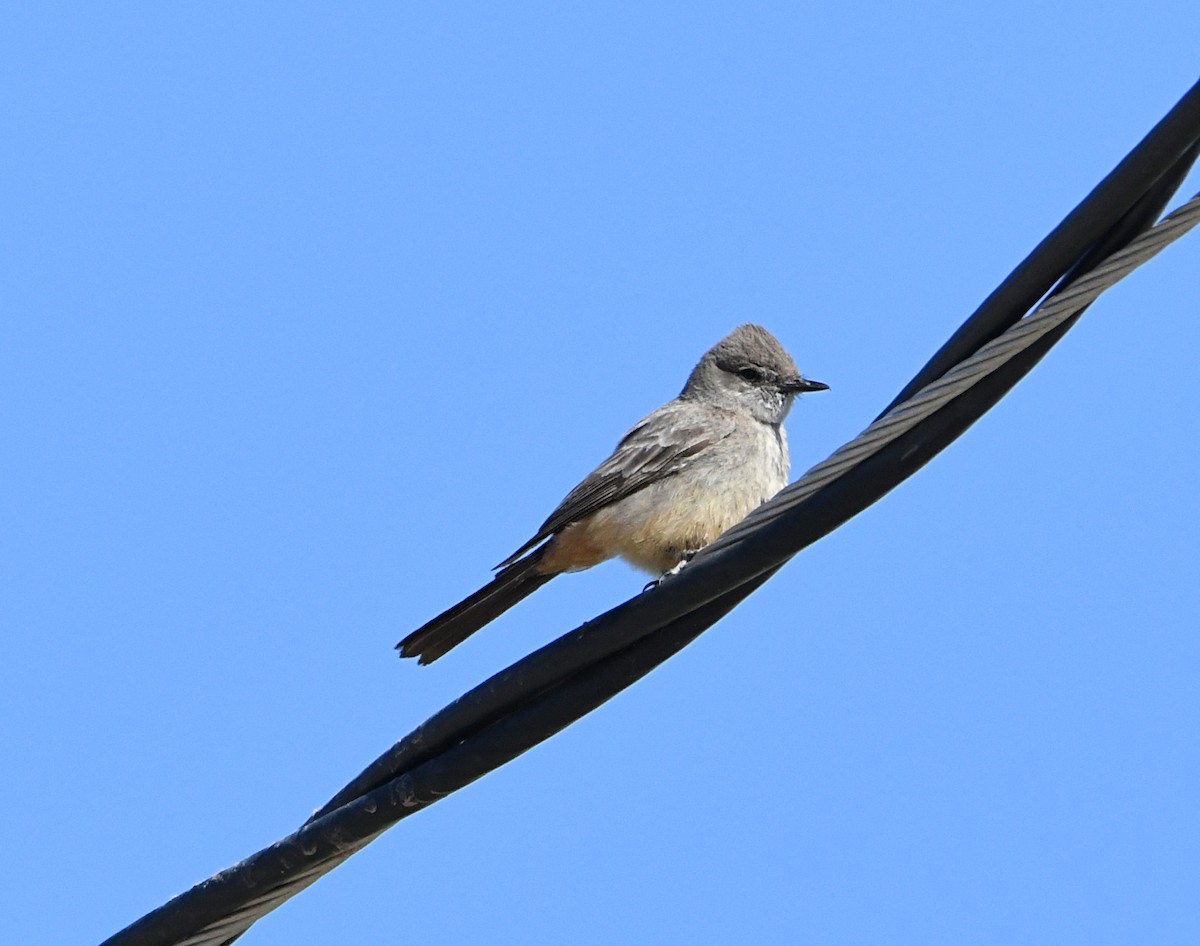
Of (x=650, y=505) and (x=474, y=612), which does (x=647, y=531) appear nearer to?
(x=650, y=505)

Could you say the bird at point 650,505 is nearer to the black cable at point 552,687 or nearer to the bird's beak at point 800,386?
the bird's beak at point 800,386

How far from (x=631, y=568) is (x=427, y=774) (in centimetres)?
329

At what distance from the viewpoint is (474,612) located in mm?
6891

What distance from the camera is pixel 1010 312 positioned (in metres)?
3.55

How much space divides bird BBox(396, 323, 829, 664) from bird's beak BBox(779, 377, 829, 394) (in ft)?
1.79

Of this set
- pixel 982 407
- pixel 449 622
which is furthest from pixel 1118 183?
pixel 449 622

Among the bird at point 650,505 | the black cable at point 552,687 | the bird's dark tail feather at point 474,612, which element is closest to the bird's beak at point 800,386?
the bird at point 650,505

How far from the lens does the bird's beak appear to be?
8.38 m

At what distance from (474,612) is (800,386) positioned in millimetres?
2494

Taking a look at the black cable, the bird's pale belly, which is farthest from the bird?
the black cable

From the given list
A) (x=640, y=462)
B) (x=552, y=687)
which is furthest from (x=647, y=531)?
(x=552, y=687)

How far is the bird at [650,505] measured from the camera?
7.15m

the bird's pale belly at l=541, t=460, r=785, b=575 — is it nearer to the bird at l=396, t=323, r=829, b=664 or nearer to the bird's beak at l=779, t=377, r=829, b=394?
the bird at l=396, t=323, r=829, b=664

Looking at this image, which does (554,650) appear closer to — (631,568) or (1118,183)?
(1118,183)
